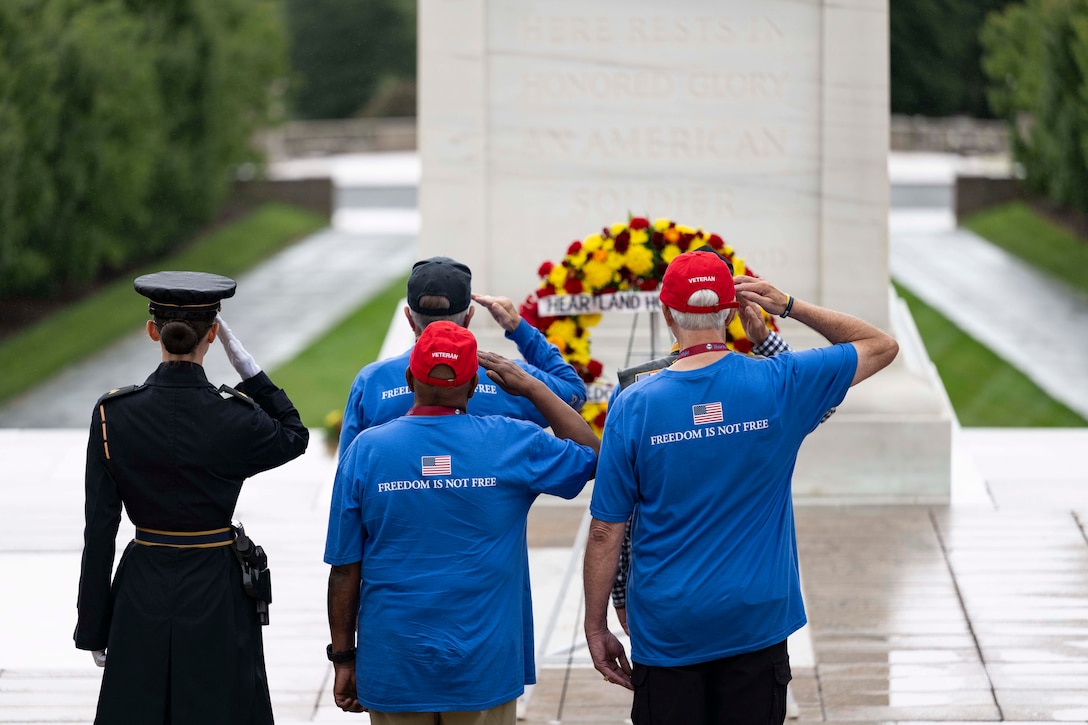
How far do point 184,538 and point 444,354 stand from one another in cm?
94

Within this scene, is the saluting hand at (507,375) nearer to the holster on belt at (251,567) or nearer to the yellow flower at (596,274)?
the holster on belt at (251,567)

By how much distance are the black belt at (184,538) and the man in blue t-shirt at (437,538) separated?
365mm

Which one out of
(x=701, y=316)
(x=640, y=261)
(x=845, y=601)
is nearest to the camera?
(x=701, y=316)

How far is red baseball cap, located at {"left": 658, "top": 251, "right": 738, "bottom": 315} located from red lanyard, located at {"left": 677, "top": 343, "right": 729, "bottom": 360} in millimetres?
95

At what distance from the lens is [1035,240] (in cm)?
2344

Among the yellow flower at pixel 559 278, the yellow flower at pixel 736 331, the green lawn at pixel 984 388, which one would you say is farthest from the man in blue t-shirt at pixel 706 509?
the green lawn at pixel 984 388

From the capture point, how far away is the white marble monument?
945 cm

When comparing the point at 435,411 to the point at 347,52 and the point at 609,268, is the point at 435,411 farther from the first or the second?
the point at 347,52

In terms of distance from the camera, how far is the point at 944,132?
127 ft

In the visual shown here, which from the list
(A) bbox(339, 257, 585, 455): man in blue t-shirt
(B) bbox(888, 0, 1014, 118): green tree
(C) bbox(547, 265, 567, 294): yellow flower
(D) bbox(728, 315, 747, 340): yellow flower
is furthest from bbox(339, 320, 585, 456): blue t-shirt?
(B) bbox(888, 0, 1014, 118): green tree

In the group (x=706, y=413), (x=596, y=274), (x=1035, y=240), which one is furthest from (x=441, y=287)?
(x=1035, y=240)

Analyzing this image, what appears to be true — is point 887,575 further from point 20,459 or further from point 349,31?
point 349,31

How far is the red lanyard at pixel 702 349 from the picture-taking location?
166 inches

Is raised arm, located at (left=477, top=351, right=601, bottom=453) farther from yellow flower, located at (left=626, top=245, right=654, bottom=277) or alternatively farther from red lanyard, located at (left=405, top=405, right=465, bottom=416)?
yellow flower, located at (left=626, top=245, right=654, bottom=277)
